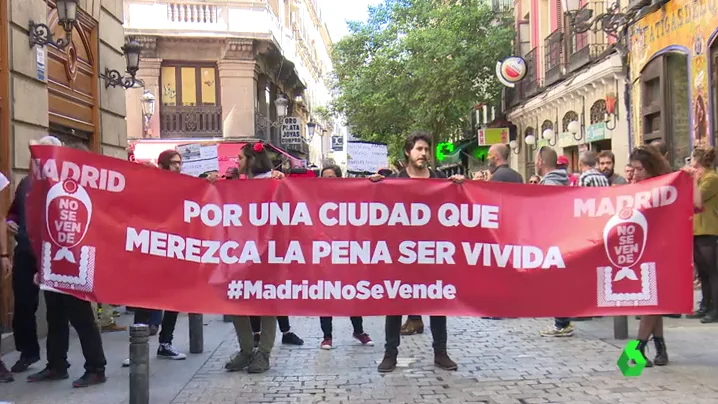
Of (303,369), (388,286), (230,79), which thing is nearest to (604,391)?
(388,286)

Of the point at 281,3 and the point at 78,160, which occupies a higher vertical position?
the point at 281,3

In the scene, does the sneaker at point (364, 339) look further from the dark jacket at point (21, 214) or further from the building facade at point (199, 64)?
the building facade at point (199, 64)

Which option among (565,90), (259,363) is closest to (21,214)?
(259,363)

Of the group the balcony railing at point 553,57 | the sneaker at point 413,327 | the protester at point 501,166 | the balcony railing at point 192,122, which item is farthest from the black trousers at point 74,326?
the balcony railing at point 192,122

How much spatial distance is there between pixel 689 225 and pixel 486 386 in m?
2.02

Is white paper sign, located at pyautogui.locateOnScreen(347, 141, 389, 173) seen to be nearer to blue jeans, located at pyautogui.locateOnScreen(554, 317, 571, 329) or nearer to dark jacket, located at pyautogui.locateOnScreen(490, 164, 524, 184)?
dark jacket, located at pyautogui.locateOnScreen(490, 164, 524, 184)

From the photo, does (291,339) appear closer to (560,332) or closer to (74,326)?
(74,326)

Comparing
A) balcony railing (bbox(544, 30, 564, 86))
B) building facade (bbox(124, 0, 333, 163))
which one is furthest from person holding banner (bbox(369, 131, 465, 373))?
building facade (bbox(124, 0, 333, 163))

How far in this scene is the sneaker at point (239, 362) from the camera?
6465 mm

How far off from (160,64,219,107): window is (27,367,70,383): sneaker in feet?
66.9

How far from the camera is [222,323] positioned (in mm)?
9305

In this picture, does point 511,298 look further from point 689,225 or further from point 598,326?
point 598,326

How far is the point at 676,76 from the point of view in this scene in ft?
44.3

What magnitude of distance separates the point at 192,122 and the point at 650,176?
21402 mm
